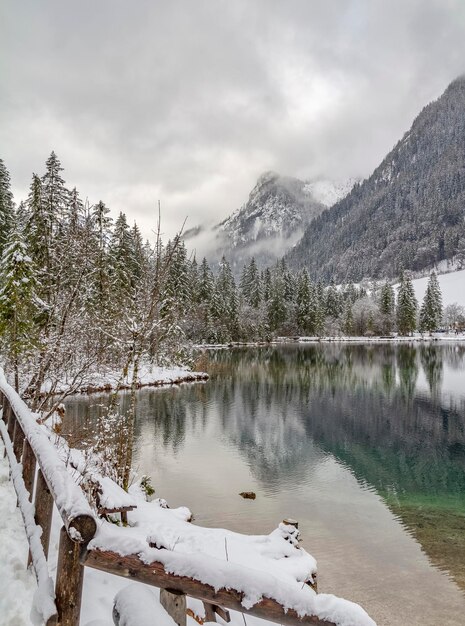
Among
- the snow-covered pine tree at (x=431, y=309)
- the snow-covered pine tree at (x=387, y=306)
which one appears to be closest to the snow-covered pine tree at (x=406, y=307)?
the snow-covered pine tree at (x=431, y=309)

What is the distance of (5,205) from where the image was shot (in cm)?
3391

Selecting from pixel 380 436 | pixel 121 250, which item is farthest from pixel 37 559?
pixel 121 250

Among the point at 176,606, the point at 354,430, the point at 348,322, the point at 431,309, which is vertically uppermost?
the point at 431,309

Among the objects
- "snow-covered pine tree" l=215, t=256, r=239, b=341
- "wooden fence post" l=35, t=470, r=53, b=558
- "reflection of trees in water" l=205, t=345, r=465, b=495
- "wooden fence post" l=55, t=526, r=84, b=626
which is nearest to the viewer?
"wooden fence post" l=55, t=526, r=84, b=626

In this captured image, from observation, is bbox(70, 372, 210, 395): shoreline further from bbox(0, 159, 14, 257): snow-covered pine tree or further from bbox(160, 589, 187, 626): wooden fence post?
bbox(160, 589, 187, 626): wooden fence post

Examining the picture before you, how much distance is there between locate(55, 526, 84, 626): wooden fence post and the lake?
25.9 feet

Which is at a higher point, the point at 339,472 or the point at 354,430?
the point at 354,430

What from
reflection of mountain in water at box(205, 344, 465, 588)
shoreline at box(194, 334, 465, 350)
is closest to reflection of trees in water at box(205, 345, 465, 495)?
reflection of mountain in water at box(205, 344, 465, 588)

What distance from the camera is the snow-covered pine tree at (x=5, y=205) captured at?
32281 millimetres

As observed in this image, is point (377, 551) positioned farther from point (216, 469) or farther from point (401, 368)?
point (401, 368)

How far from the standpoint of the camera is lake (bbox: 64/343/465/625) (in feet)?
32.6

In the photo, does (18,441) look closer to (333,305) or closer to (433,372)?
(433,372)

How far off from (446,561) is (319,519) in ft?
11.6

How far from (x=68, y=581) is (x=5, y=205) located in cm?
3673
